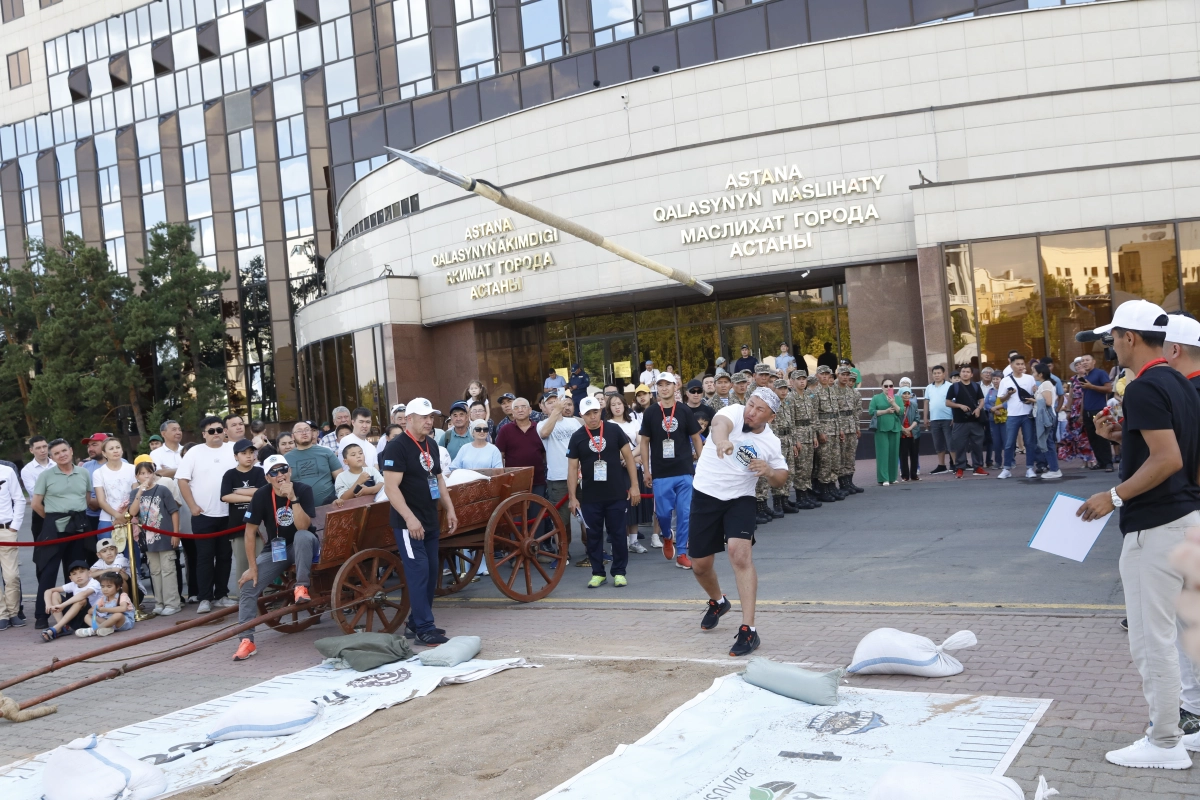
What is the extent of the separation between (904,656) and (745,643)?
1.26 meters

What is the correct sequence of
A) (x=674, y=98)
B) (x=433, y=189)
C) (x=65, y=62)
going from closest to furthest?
(x=674, y=98) < (x=433, y=189) < (x=65, y=62)

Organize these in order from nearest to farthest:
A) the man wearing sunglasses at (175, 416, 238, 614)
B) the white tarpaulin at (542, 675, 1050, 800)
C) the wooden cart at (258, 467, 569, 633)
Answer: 1. the white tarpaulin at (542, 675, 1050, 800)
2. the wooden cart at (258, 467, 569, 633)
3. the man wearing sunglasses at (175, 416, 238, 614)

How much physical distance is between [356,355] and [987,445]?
65.1 ft

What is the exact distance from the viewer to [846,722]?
5215 mm

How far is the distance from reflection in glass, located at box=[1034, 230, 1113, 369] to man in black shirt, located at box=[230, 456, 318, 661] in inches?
698

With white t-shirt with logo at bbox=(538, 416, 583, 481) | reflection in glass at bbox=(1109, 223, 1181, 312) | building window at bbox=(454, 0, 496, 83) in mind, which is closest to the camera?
white t-shirt with logo at bbox=(538, 416, 583, 481)

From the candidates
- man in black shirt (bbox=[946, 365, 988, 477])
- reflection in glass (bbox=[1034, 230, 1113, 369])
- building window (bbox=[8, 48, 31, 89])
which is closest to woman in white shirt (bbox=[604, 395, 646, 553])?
man in black shirt (bbox=[946, 365, 988, 477])

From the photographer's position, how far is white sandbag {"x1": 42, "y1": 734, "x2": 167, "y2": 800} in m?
5.18

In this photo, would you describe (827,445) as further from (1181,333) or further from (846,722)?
(1181,333)

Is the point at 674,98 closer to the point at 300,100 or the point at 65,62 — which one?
the point at 300,100

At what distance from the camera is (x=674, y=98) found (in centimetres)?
2541

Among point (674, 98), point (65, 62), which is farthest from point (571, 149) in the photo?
point (65, 62)

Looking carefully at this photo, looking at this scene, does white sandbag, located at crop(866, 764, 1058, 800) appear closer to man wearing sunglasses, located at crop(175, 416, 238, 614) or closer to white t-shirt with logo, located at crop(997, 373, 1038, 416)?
man wearing sunglasses, located at crop(175, 416, 238, 614)

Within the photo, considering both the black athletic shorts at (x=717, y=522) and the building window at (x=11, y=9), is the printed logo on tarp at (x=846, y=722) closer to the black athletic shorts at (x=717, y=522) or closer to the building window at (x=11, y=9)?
the black athletic shorts at (x=717, y=522)
